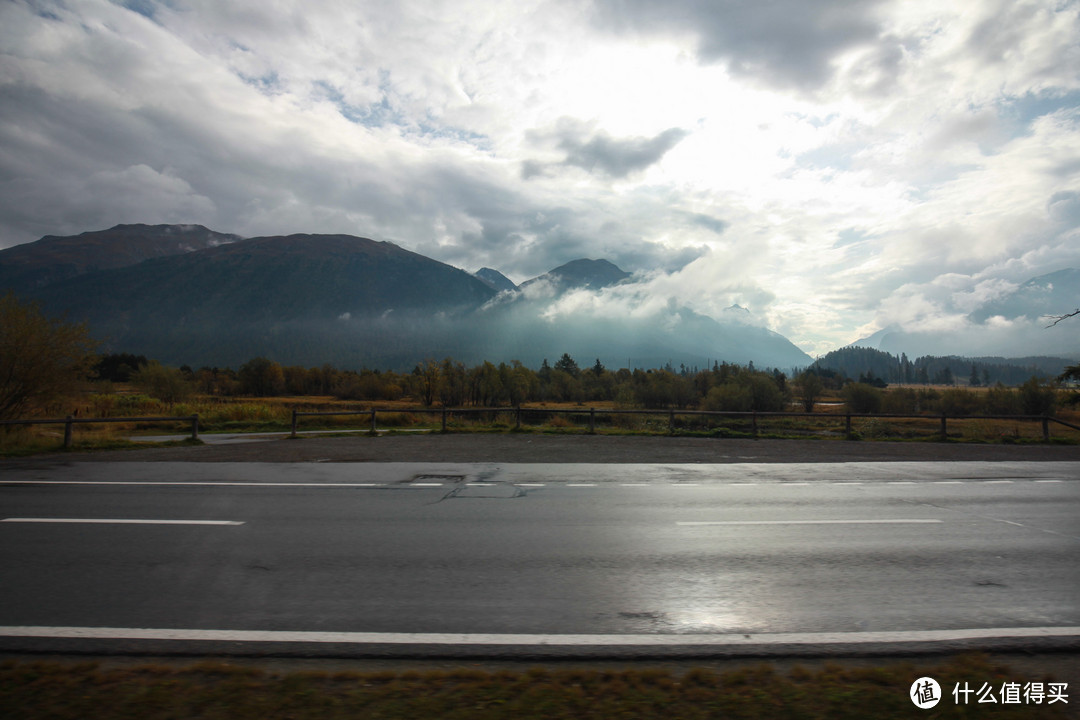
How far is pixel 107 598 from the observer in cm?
479

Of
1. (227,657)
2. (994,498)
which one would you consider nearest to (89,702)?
(227,657)

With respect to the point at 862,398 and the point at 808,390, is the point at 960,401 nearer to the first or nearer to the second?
the point at 862,398

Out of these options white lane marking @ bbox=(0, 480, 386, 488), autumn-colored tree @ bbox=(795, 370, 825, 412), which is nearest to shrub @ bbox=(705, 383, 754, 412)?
autumn-colored tree @ bbox=(795, 370, 825, 412)

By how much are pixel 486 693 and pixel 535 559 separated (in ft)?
8.84

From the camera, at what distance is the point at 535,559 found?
19.6ft

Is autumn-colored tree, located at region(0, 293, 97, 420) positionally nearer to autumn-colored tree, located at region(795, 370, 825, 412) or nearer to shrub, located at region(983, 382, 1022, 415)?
autumn-colored tree, located at region(795, 370, 825, 412)

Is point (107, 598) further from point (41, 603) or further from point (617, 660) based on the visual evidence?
point (617, 660)

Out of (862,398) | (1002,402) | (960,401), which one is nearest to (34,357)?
(862,398)

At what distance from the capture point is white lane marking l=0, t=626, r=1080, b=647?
404 centimetres

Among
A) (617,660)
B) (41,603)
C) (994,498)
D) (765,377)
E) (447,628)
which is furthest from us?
(765,377)

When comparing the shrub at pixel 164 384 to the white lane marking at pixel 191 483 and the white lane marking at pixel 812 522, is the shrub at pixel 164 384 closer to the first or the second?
the white lane marking at pixel 191 483

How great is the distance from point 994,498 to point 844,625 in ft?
26.2

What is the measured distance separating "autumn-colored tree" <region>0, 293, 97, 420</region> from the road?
13.5 metres

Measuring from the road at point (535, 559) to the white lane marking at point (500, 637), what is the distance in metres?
0.04
